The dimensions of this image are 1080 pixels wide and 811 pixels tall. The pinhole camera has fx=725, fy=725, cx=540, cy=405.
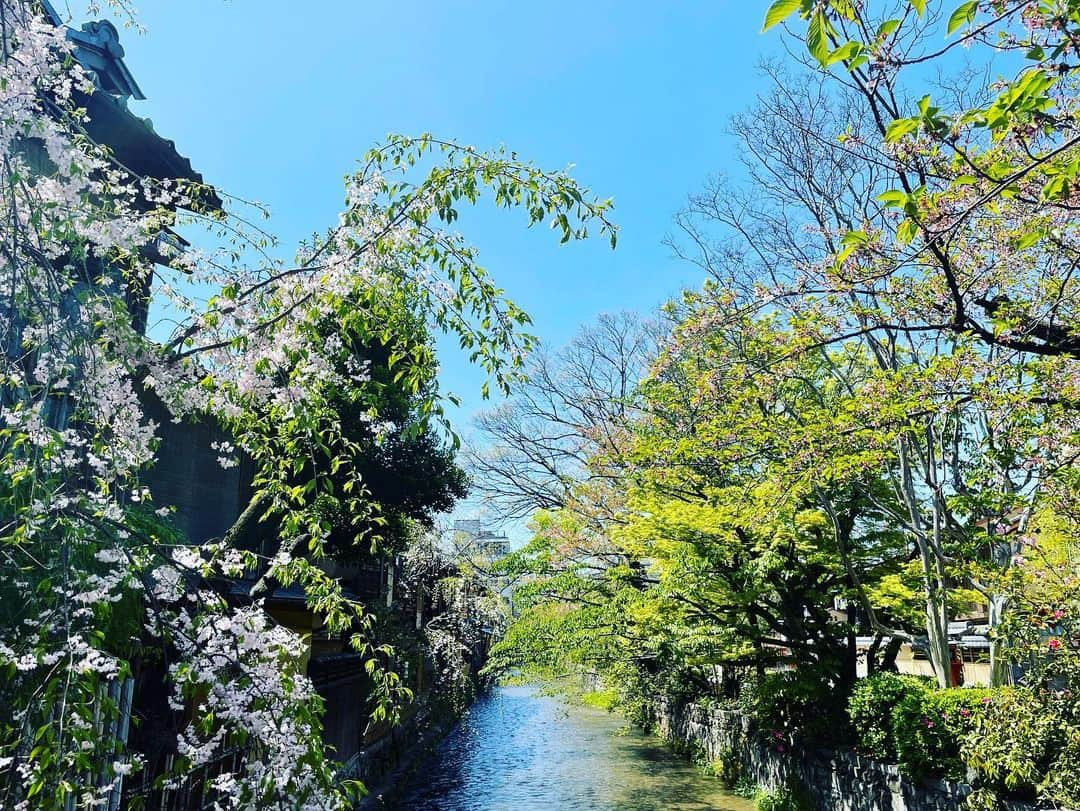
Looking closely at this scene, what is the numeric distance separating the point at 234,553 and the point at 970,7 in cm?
353

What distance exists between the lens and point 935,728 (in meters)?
9.52

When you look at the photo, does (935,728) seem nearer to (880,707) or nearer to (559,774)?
(880,707)

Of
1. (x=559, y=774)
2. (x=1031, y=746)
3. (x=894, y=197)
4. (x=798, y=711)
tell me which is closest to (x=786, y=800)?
(x=798, y=711)

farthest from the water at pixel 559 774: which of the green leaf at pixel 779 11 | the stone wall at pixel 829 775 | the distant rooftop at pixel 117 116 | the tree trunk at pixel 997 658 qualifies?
the green leaf at pixel 779 11

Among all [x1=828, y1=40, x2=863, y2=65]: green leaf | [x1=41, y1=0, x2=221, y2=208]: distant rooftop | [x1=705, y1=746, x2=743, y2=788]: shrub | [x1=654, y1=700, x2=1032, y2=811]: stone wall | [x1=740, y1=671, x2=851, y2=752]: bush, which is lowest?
[x1=705, y1=746, x2=743, y2=788]: shrub

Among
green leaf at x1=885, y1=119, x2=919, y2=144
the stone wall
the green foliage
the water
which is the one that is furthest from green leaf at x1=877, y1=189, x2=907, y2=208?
the green foliage

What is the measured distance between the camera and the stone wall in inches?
380

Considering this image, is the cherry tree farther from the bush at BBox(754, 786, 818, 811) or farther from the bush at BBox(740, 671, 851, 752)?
the bush at BBox(754, 786, 818, 811)

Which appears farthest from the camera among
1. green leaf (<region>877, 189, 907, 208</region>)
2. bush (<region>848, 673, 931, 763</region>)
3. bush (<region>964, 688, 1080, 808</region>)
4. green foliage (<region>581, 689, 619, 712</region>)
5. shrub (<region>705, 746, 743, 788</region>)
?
green foliage (<region>581, 689, 619, 712</region>)

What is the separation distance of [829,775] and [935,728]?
3.45 metres

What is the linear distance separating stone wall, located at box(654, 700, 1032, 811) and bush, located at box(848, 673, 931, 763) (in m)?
0.27

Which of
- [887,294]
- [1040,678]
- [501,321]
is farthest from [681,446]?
[501,321]

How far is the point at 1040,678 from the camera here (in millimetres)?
7629

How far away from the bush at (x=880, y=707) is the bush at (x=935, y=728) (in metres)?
0.25
